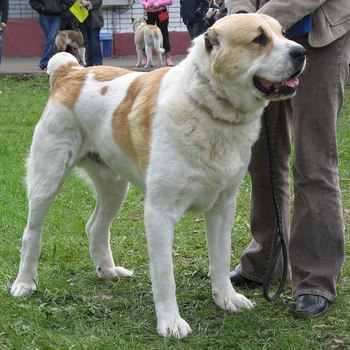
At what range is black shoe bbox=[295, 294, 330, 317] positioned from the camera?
4.38 meters

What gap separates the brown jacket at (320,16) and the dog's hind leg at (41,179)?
142cm

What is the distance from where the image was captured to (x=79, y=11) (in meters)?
16.5

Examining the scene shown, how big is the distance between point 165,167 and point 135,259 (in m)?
1.69

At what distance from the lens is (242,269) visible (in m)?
5.09

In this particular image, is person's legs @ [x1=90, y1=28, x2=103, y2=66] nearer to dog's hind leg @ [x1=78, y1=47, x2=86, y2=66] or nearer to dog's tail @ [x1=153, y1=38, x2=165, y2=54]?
dog's hind leg @ [x1=78, y1=47, x2=86, y2=66]

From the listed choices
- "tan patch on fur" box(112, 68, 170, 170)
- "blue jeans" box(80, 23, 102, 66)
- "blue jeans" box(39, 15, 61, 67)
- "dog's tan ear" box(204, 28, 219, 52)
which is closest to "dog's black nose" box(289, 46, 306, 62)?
"dog's tan ear" box(204, 28, 219, 52)

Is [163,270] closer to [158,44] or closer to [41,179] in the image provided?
[41,179]

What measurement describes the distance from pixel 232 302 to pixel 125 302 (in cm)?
64

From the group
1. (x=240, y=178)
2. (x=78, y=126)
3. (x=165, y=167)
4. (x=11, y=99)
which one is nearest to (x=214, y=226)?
(x=240, y=178)

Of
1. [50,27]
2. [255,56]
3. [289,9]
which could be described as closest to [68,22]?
[50,27]

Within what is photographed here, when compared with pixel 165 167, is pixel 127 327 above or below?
below

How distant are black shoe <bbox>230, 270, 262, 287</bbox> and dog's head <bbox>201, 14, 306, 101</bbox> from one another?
1566mm

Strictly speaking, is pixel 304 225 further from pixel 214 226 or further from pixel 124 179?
pixel 124 179

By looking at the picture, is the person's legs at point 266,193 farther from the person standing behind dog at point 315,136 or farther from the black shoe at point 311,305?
the black shoe at point 311,305
